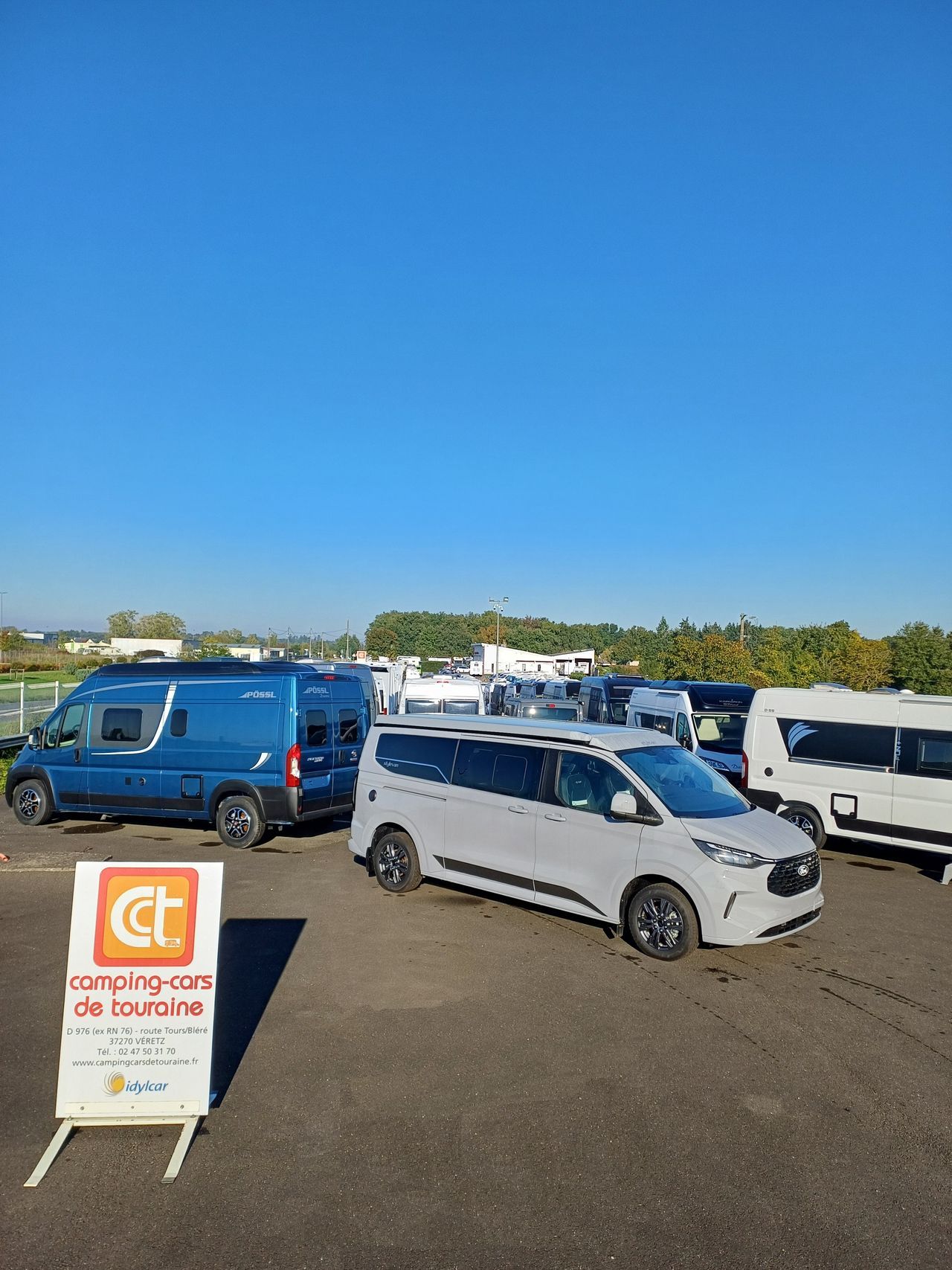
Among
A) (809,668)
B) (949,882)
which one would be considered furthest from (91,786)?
(809,668)

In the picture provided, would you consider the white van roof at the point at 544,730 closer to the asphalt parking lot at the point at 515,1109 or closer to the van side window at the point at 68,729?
the asphalt parking lot at the point at 515,1109

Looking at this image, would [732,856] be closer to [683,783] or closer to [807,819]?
[683,783]

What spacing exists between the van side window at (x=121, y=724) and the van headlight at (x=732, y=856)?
8518 millimetres

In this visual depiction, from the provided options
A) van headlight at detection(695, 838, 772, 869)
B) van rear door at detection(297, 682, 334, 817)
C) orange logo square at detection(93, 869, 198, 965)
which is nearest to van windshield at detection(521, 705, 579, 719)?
van rear door at detection(297, 682, 334, 817)

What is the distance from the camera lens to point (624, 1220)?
3.83m

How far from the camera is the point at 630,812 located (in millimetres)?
7438

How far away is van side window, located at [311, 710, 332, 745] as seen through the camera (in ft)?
38.3

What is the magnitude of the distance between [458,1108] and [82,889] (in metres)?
2.40

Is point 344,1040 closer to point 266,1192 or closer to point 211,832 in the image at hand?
point 266,1192

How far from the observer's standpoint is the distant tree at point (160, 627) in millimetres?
101500

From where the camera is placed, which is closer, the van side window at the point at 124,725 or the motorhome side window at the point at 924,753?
the motorhome side window at the point at 924,753

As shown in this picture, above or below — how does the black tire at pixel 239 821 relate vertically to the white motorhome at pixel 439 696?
below

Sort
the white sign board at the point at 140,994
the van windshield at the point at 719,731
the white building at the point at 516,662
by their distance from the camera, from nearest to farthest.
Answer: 1. the white sign board at the point at 140,994
2. the van windshield at the point at 719,731
3. the white building at the point at 516,662

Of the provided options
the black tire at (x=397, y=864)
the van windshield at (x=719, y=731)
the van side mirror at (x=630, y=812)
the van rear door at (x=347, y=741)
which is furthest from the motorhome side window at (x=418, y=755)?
the van windshield at (x=719, y=731)
